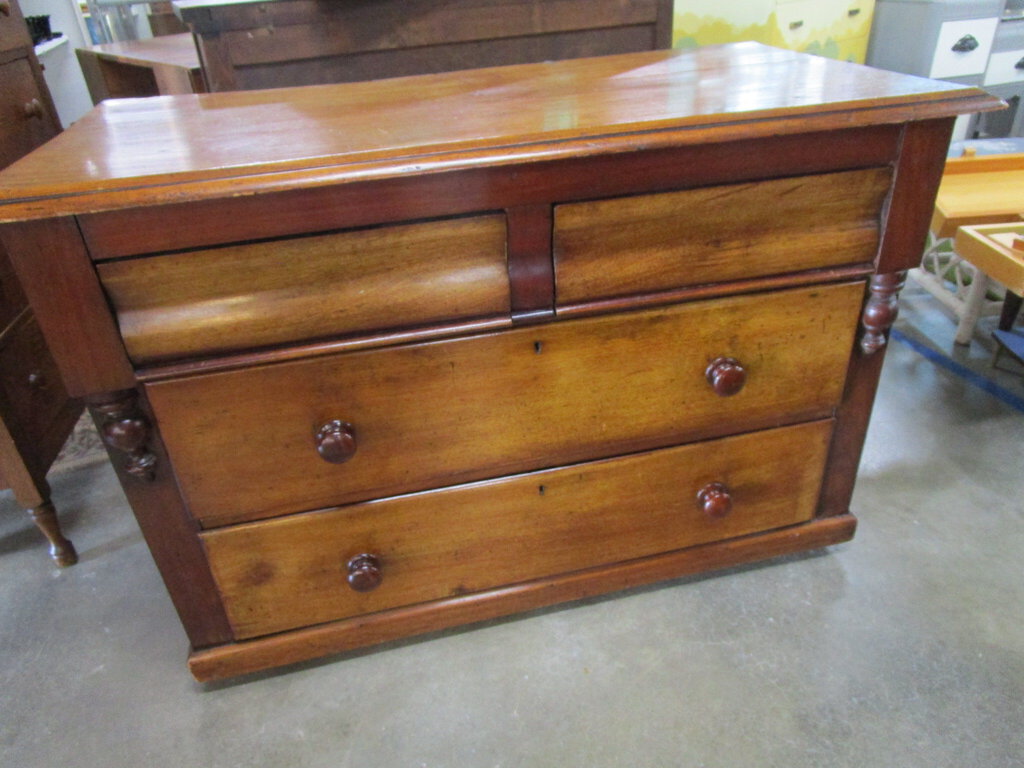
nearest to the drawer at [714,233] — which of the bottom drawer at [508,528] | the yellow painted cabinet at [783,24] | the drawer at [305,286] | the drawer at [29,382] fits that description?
the drawer at [305,286]

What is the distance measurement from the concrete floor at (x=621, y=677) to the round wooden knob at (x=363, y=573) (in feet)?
0.63

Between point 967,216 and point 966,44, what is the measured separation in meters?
2.06

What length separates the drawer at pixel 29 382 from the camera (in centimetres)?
128

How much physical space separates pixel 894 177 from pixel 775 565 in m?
0.71

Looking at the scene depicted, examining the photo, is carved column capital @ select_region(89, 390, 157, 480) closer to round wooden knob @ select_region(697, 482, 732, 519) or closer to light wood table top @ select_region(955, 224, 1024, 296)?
round wooden knob @ select_region(697, 482, 732, 519)

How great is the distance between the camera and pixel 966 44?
318 centimetres

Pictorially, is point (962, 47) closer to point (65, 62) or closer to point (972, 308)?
point (972, 308)

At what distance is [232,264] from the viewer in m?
0.81

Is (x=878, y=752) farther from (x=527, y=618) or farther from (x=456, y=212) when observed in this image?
(x=456, y=212)

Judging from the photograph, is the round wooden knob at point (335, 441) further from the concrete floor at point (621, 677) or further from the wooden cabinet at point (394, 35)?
the wooden cabinet at point (394, 35)

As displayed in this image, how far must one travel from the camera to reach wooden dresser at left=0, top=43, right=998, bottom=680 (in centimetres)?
80

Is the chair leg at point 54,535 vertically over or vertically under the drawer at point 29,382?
under

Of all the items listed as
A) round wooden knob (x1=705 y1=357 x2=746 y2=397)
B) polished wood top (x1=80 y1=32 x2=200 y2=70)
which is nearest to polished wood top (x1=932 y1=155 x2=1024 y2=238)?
round wooden knob (x1=705 y1=357 x2=746 y2=397)

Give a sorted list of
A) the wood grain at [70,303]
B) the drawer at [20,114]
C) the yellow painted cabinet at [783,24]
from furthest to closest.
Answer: the yellow painted cabinet at [783,24], the drawer at [20,114], the wood grain at [70,303]
